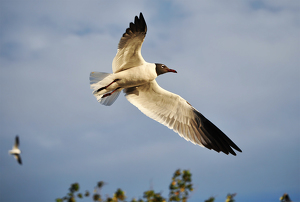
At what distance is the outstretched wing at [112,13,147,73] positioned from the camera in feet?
23.3

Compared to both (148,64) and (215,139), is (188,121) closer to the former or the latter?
(215,139)

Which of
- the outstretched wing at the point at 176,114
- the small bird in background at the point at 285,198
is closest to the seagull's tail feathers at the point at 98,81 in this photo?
the outstretched wing at the point at 176,114

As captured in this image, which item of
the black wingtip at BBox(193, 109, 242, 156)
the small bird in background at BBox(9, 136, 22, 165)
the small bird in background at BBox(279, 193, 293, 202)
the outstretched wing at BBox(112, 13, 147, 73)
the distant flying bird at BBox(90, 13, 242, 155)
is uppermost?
the outstretched wing at BBox(112, 13, 147, 73)

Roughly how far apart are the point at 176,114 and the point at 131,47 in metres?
2.46

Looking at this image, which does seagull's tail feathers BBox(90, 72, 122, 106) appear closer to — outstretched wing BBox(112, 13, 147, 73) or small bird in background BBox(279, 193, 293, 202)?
outstretched wing BBox(112, 13, 147, 73)

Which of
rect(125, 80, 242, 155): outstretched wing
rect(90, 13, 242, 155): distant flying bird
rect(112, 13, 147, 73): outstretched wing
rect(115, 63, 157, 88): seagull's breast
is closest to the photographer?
rect(112, 13, 147, 73): outstretched wing

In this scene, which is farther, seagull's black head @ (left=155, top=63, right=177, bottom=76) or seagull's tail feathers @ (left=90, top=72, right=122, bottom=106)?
seagull's black head @ (left=155, top=63, right=177, bottom=76)

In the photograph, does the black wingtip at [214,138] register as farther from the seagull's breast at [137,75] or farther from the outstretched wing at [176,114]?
the seagull's breast at [137,75]

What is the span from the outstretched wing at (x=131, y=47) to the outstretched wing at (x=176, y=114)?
934 mm

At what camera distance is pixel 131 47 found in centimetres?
Result: 742

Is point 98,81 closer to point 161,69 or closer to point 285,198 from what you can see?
point 161,69

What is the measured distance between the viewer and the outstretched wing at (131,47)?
23.3 feet

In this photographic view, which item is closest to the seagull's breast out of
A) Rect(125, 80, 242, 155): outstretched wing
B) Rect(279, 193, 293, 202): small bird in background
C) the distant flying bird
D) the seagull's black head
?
the distant flying bird

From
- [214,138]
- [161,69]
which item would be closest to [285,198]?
[214,138]
